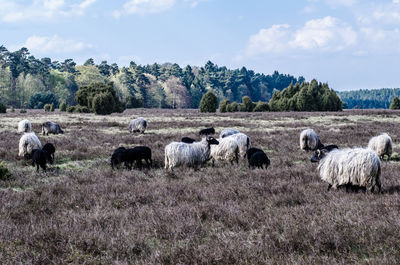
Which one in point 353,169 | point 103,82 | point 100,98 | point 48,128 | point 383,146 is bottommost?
point 383,146

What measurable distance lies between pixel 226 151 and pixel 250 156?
0.95 metres

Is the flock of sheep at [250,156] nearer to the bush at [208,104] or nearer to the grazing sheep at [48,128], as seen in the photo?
the grazing sheep at [48,128]

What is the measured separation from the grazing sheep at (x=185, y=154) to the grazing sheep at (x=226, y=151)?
2.29 ft

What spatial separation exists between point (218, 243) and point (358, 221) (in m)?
2.32

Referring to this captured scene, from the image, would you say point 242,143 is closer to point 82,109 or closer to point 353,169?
point 353,169

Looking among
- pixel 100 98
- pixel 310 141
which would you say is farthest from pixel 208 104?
pixel 310 141

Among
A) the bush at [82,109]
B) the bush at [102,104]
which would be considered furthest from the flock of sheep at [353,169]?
the bush at [82,109]

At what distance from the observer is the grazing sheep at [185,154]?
37.9 ft

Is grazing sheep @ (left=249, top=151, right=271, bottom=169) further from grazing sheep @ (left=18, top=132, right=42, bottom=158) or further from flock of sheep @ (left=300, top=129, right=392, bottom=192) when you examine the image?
grazing sheep @ (left=18, top=132, right=42, bottom=158)

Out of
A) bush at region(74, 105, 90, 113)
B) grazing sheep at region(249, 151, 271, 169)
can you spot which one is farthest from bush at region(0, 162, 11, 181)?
bush at region(74, 105, 90, 113)

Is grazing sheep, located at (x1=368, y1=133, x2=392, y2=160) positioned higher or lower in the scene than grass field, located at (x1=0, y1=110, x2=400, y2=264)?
higher

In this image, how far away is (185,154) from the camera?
→ 1160 cm

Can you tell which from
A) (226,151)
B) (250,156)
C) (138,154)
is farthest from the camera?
(226,151)

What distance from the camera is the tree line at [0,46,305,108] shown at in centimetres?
10638
